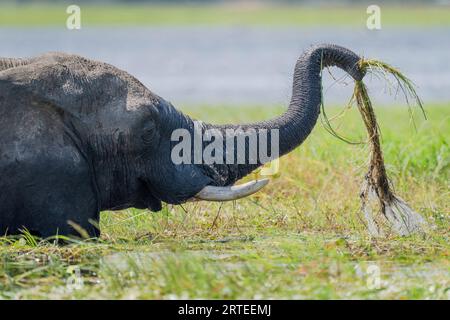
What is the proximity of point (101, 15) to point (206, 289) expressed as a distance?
49322 millimetres

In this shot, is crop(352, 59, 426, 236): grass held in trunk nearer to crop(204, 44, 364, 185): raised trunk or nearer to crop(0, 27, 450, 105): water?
crop(204, 44, 364, 185): raised trunk

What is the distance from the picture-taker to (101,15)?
183 ft

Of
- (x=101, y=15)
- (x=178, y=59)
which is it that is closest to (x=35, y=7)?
(x=101, y=15)

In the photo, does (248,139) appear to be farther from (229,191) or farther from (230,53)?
(230,53)

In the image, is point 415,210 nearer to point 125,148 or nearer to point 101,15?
point 125,148

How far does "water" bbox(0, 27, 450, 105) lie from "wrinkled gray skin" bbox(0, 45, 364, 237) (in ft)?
30.7

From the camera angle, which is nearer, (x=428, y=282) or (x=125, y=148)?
(x=428, y=282)

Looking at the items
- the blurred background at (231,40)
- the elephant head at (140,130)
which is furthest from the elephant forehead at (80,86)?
the blurred background at (231,40)

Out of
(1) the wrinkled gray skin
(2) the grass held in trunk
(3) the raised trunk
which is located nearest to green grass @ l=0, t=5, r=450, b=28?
(2) the grass held in trunk

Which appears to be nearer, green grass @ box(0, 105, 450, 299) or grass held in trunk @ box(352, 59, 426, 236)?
green grass @ box(0, 105, 450, 299)

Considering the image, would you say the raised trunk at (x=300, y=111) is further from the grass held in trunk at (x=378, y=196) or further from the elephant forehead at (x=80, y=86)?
the elephant forehead at (x=80, y=86)

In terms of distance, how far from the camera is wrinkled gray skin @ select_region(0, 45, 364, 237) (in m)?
8.69

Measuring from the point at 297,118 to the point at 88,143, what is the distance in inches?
56.9
